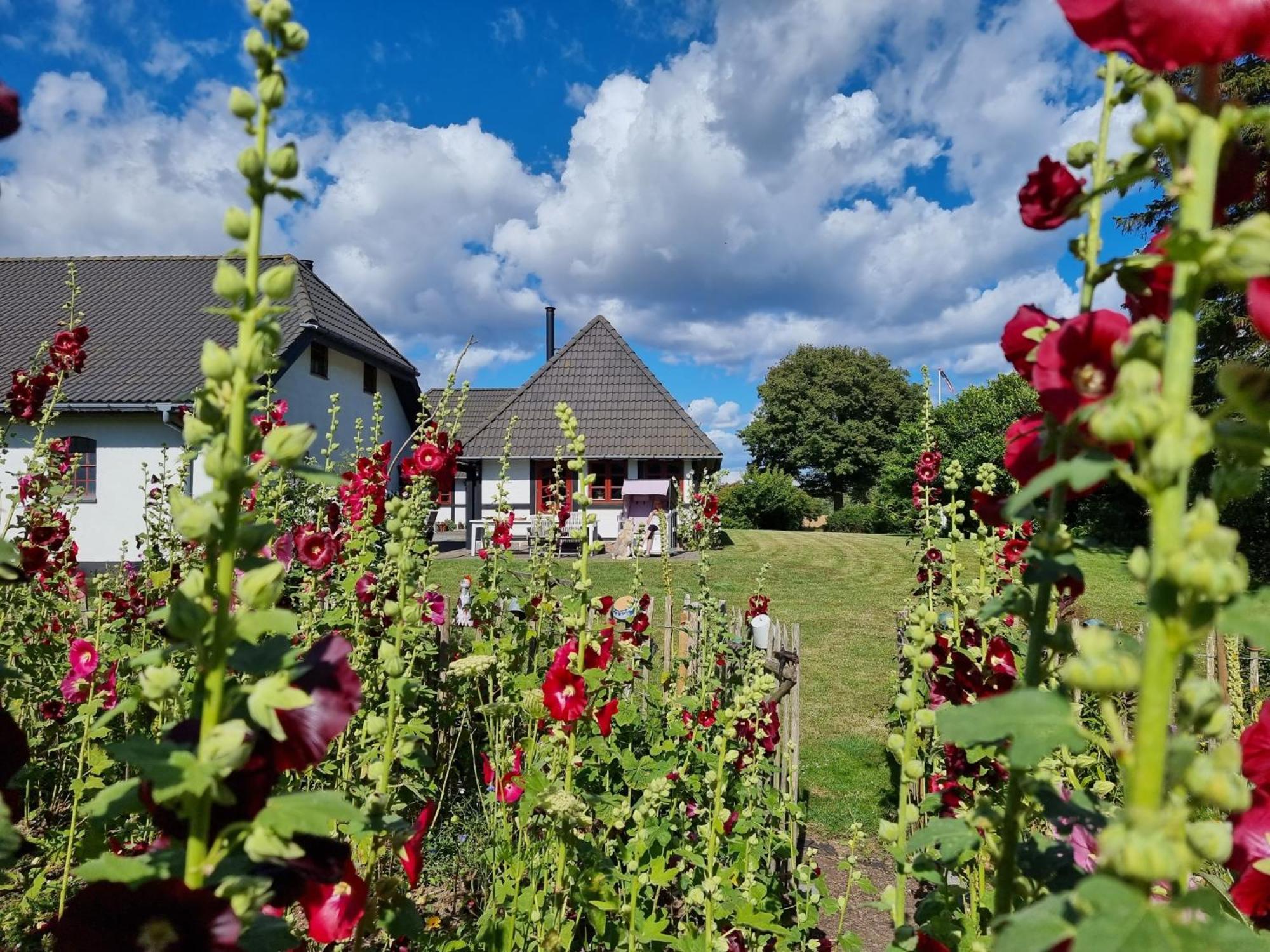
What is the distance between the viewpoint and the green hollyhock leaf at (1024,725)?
650 millimetres

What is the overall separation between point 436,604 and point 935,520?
239 cm

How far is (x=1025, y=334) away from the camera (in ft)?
3.00

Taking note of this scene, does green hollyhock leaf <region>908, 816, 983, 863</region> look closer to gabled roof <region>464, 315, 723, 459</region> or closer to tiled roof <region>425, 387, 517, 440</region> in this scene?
gabled roof <region>464, 315, 723, 459</region>

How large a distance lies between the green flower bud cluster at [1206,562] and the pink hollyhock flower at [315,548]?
273cm

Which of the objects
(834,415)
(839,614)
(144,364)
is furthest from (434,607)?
(834,415)

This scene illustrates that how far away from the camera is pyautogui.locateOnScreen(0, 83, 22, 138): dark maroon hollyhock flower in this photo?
0.87m

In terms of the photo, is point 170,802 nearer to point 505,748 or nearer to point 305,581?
point 505,748

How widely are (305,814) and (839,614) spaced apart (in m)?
11.0

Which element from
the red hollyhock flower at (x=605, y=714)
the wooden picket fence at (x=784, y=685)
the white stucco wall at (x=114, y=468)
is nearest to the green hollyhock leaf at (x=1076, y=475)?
the red hollyhock flower at (x=605, y=714)

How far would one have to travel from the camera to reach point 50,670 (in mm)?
3811

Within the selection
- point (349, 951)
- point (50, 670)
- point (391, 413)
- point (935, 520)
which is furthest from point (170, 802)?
point (391, 413)

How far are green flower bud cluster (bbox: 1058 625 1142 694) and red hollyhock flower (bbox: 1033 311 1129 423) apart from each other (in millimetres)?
267

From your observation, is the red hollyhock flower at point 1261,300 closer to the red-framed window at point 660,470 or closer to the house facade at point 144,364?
the house facade at point 144,364

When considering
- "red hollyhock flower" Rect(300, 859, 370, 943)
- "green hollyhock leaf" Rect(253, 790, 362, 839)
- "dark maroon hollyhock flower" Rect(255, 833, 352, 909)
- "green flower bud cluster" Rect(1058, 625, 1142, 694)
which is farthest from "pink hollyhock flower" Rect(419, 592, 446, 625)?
"green flower bud cluster" Rect(1058, 625, 1142, 694)
